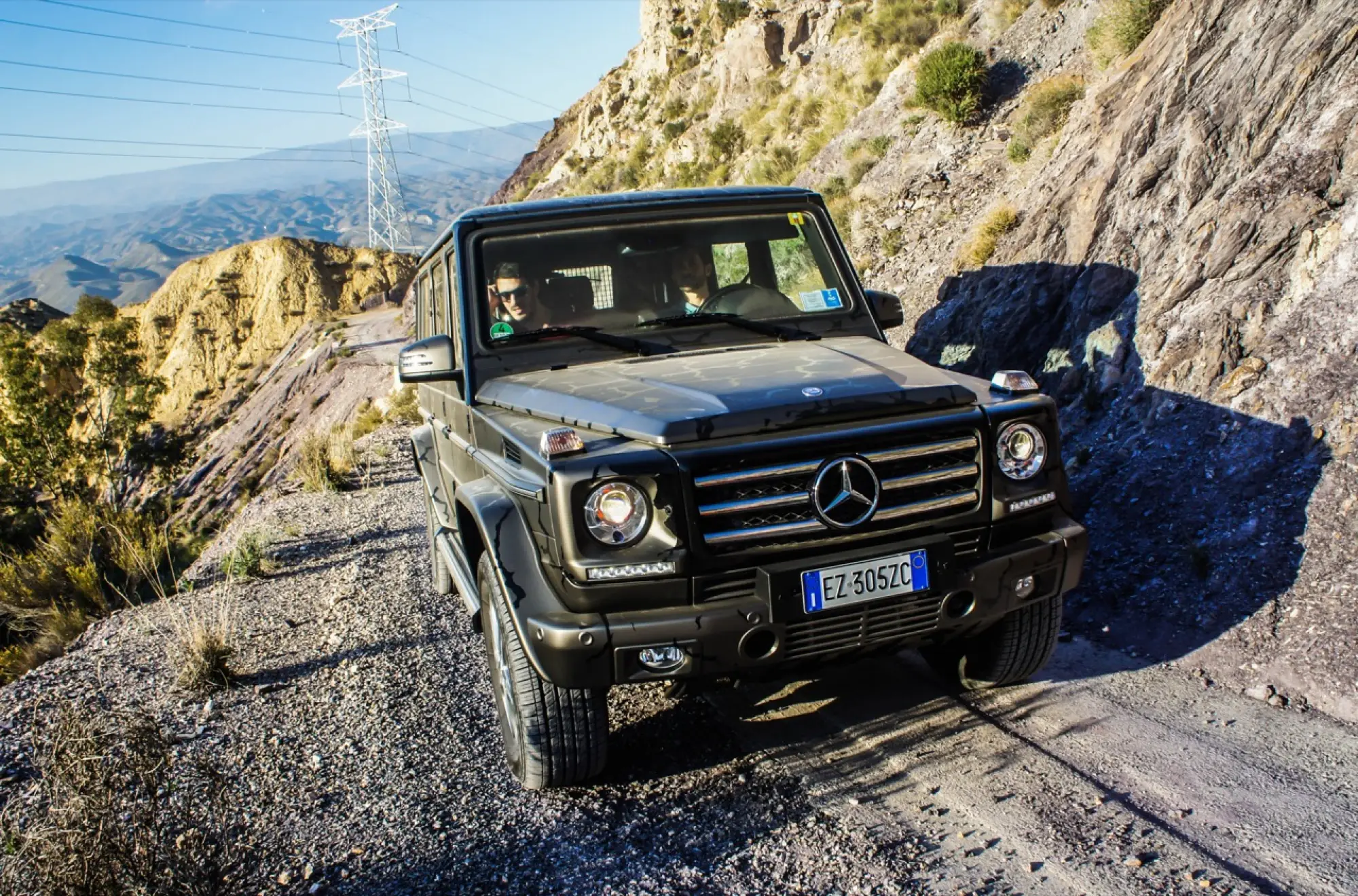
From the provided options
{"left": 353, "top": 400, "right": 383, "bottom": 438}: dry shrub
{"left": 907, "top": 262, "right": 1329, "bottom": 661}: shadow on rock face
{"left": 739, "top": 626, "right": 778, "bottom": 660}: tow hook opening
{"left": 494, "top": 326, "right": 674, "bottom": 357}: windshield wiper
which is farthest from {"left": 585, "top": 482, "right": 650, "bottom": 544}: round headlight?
{"left": 353, "top": 400, "right": 383, "bottom": 438}: dry shrub

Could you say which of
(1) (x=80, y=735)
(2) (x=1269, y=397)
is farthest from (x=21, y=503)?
(2) (x=1269, y=397)

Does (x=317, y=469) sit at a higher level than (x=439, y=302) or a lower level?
lower

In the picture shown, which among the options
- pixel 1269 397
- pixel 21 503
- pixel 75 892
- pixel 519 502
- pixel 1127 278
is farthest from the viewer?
pixel 21 503

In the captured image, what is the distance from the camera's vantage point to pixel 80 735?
300cm

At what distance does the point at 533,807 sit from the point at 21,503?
30.7 metres

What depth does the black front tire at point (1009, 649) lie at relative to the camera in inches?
149

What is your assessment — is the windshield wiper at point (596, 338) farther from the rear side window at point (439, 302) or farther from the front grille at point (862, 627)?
the front grille at point (862, 627)

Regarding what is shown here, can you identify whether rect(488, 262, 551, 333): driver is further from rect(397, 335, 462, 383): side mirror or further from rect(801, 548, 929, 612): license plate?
rect(801, 548, 929, 612): license plate

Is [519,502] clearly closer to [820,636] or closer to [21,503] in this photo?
[820,636]

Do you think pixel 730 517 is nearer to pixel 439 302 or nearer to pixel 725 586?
pixel 725 586

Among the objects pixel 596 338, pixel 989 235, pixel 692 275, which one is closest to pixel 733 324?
pixel 692 275

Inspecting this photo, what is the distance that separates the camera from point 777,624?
301 centimetres

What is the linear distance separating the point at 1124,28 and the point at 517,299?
8518 millimetres

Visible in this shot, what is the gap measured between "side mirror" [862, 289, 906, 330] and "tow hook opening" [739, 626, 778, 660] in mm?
2102
